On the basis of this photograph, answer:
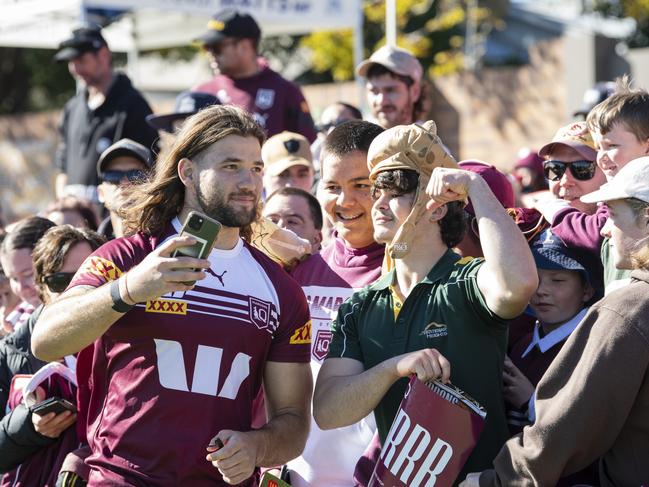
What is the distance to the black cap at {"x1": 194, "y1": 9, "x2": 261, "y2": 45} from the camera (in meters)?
7.93

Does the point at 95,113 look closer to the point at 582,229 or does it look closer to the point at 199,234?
the point at 582,229

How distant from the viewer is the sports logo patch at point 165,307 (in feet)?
12.5

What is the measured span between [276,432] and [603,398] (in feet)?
4.35

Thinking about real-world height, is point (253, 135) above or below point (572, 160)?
above

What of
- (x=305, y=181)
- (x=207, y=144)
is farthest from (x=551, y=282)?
(x=305, y=181)

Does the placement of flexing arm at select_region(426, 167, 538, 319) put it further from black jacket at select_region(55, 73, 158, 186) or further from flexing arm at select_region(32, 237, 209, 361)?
black jacket at select_region(55, 73, 158, 186)

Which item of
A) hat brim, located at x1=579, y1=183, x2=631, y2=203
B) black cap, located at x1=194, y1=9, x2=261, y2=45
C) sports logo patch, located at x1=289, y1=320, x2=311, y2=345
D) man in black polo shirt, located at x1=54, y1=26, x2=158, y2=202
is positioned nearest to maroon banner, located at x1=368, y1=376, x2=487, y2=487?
sports logo patch, located at x1=289, y1=320, x2=311, y2=345

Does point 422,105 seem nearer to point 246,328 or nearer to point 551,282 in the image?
point 551,282

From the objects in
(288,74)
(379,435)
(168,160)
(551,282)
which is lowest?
(288,74)

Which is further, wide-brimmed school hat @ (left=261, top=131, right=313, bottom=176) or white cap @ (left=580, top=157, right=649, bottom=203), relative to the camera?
wide-brimmed school hat @ (left=261, top=131, right=313, bottom=176)

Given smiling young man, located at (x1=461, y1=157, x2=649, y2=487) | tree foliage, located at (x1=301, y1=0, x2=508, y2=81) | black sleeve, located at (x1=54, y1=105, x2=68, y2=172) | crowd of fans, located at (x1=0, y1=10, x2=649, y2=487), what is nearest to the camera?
smiling young man, located at (x1=461, y1=157, x2=649, y2=487)

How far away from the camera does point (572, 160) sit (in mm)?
5102

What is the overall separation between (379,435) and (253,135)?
130 centimetres

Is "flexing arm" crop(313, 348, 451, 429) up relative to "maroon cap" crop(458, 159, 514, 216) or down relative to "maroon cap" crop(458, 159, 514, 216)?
down
